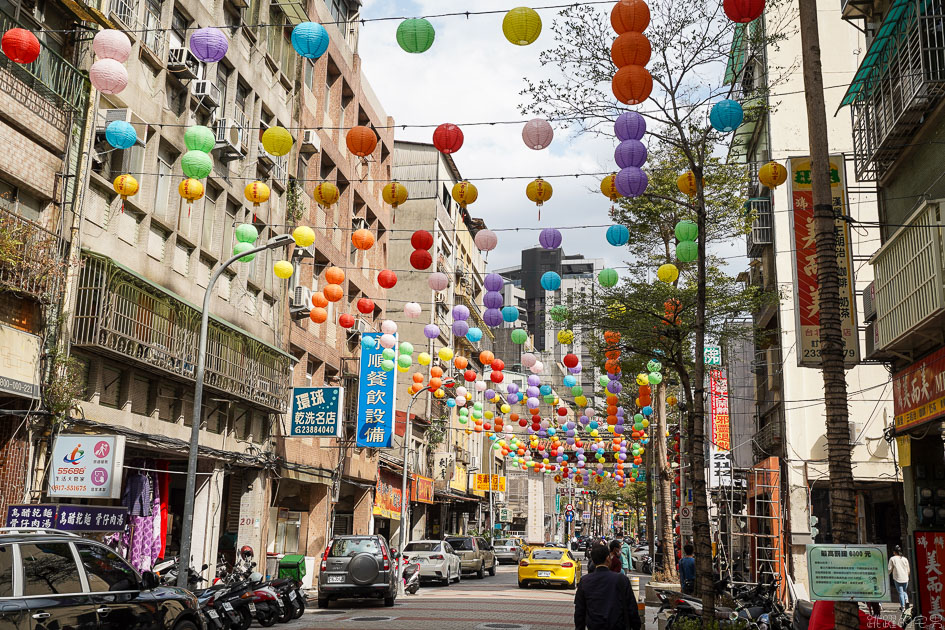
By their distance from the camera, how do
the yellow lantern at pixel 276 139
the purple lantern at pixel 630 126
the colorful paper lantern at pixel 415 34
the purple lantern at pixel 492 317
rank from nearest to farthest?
the colorful paper lantern at pixel 415 34
the purple lantern at pixel 630 126
the yellow lantern at pixel 276 139
the purple lantern at pixel 492 317

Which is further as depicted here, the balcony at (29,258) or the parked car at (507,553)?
the parked car at (507,553)

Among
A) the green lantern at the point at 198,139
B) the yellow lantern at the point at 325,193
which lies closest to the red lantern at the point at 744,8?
the yellow lantern at the point at 325,193

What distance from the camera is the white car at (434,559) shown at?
33031 mm

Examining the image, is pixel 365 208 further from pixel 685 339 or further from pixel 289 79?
pixel 685 339

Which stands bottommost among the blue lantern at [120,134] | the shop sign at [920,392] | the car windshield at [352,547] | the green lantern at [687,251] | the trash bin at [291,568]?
the trash bin at [291,568]

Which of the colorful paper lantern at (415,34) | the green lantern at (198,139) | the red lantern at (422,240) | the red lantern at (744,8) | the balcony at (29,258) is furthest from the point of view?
the red lantern at (422,240)

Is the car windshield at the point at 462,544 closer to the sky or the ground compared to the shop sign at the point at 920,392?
closer to the ground

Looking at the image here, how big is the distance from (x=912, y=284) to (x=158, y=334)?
15884mm

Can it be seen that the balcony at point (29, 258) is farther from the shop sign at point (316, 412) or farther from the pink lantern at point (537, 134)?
the shop sign at point (316, 412)

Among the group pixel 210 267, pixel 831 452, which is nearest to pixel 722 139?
pixel 831 452

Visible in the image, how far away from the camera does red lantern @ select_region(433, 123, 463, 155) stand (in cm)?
1525

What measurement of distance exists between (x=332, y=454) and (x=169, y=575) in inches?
681

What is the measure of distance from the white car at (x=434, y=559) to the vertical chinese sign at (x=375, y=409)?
14.1 ft

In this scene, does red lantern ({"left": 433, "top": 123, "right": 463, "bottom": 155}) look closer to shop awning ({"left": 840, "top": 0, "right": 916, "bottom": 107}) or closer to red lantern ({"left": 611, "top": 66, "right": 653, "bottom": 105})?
red lantern ({"left": 611, "top": 66, "right": 653, "bottom": 105})
